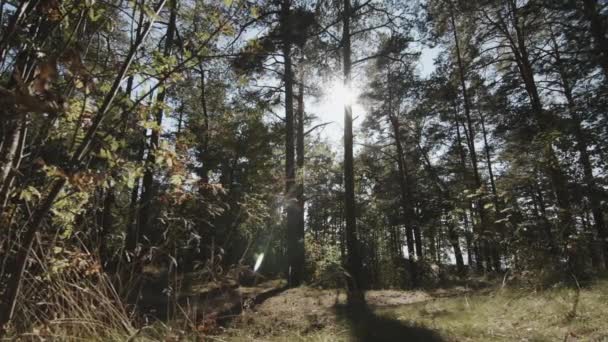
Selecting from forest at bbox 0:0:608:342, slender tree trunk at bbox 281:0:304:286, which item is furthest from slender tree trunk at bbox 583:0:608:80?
slender tree trunk at bbox 281:0:304:286

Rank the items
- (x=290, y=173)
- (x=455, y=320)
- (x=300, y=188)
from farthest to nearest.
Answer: (x=300, y=188) → (x=290, y=173) → (x=455, y=320)

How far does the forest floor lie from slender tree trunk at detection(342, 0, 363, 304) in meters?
2.17

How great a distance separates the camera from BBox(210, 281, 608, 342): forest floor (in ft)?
10.5

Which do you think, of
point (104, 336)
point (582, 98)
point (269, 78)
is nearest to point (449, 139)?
point (582, 98)

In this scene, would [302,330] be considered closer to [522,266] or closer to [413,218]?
[522,266]

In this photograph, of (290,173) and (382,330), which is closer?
(382,330)

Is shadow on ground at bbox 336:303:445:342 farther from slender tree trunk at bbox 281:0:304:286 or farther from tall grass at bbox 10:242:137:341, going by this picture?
slender tree trunk at bbox 281:0:304:286

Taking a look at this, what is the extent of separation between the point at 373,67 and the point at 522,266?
727cm

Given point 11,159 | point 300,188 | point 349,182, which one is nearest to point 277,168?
point 300,188

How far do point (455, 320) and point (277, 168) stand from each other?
9.54m

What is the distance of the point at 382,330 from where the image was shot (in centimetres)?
376

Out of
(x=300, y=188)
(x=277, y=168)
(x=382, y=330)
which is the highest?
(x=277, y=168)

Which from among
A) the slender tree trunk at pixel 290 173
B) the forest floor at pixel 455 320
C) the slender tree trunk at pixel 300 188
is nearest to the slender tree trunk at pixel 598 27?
the forest floor at pixel 455 320

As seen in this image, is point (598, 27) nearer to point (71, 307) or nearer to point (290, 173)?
point (290, 173)
